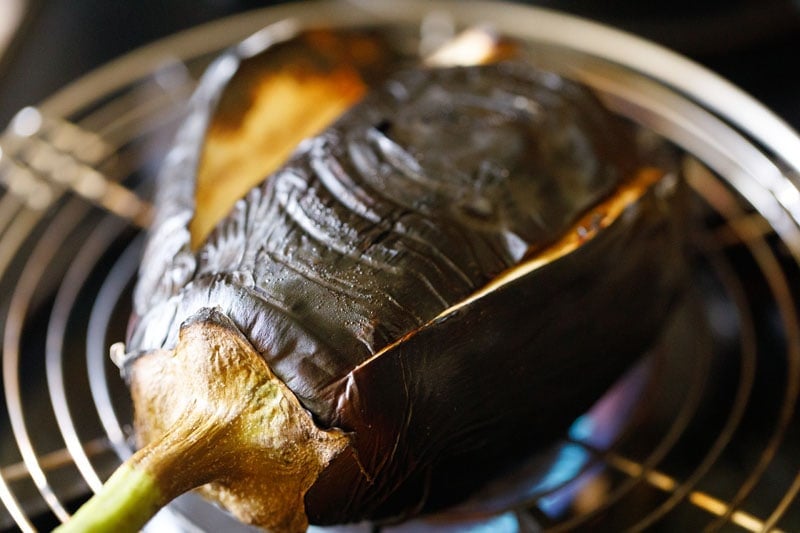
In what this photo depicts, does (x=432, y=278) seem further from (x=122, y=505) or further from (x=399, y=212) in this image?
(x=122, y=505)

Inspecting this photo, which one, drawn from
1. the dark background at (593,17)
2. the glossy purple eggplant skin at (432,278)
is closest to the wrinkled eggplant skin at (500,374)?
the glossy purple eggplant skin at (432,278)

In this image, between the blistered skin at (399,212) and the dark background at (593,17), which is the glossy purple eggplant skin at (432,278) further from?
the dark background at (593,17)

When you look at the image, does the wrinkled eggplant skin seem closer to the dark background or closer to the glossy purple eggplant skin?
the glossy purple eggplant skin

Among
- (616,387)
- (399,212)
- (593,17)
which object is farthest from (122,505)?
(593,17)

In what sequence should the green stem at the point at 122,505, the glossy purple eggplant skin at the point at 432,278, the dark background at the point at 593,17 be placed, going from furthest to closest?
the dark background at the point at 593,17 → the glossy purple eggplant skin at the point at 432,278 → the green stem at the point at 122,505

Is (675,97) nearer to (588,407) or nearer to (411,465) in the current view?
(588,407)

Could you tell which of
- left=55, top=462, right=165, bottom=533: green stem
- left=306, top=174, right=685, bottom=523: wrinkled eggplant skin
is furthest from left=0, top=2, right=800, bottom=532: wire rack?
left=55, top=462, right=165, bottom=533: green stem

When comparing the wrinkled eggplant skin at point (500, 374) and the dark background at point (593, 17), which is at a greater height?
the dark background at point (593, 17)
